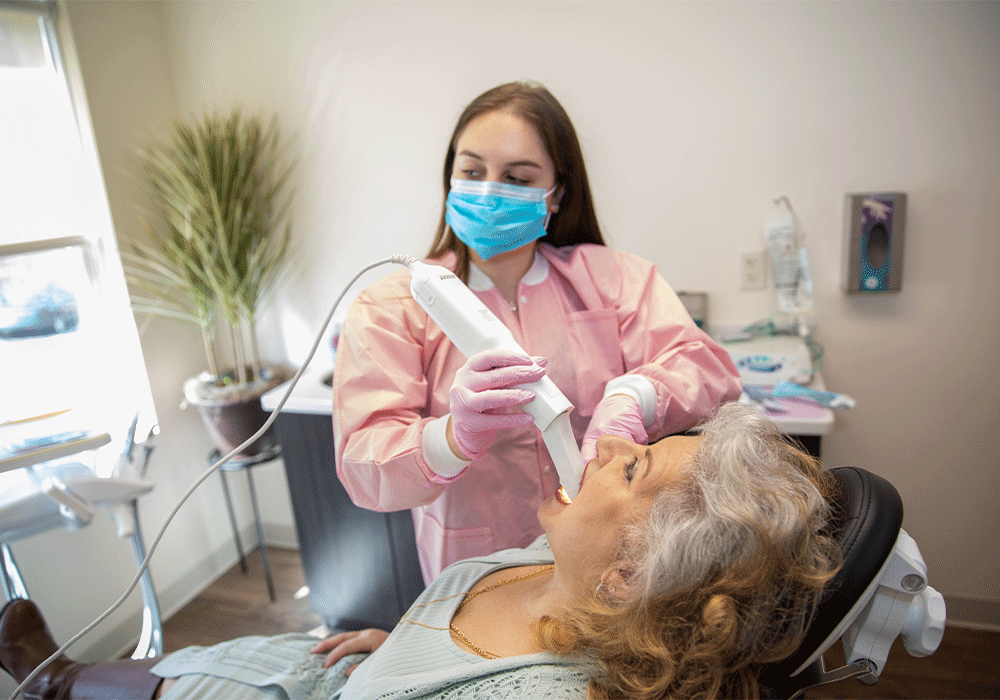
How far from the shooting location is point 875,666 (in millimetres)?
845

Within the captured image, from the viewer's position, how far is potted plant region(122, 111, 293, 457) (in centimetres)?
225

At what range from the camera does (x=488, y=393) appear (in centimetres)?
100

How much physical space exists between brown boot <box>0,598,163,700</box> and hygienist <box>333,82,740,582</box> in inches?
24.9

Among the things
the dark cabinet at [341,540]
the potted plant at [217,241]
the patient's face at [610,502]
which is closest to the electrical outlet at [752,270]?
the patient's face at [610,502]

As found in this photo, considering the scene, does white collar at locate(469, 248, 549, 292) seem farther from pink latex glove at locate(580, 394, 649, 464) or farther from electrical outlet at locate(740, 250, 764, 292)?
electrical outlet at locate(740, 250, 764, 292)

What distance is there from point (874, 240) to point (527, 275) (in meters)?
1.26

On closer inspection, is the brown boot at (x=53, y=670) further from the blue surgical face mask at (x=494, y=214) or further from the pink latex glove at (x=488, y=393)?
the blue surgical face mask at (x=494, y=214)

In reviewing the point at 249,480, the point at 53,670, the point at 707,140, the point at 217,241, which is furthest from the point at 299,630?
the point at 707,140

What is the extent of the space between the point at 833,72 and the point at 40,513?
2622mm

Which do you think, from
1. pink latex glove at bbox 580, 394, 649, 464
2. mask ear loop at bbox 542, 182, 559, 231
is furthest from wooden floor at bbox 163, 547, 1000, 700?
mask ear loop at bbox 542, 182, 559, 231

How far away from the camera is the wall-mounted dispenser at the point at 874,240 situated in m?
1.86

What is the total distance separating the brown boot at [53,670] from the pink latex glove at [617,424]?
1043mm

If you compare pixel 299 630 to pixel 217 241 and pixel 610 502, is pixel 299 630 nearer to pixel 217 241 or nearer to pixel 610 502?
pixel 217 241

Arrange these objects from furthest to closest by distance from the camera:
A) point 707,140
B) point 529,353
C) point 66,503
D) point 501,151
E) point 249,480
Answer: point 249,480
point 707,140
point 66,503
point 529,353
point 501,151
